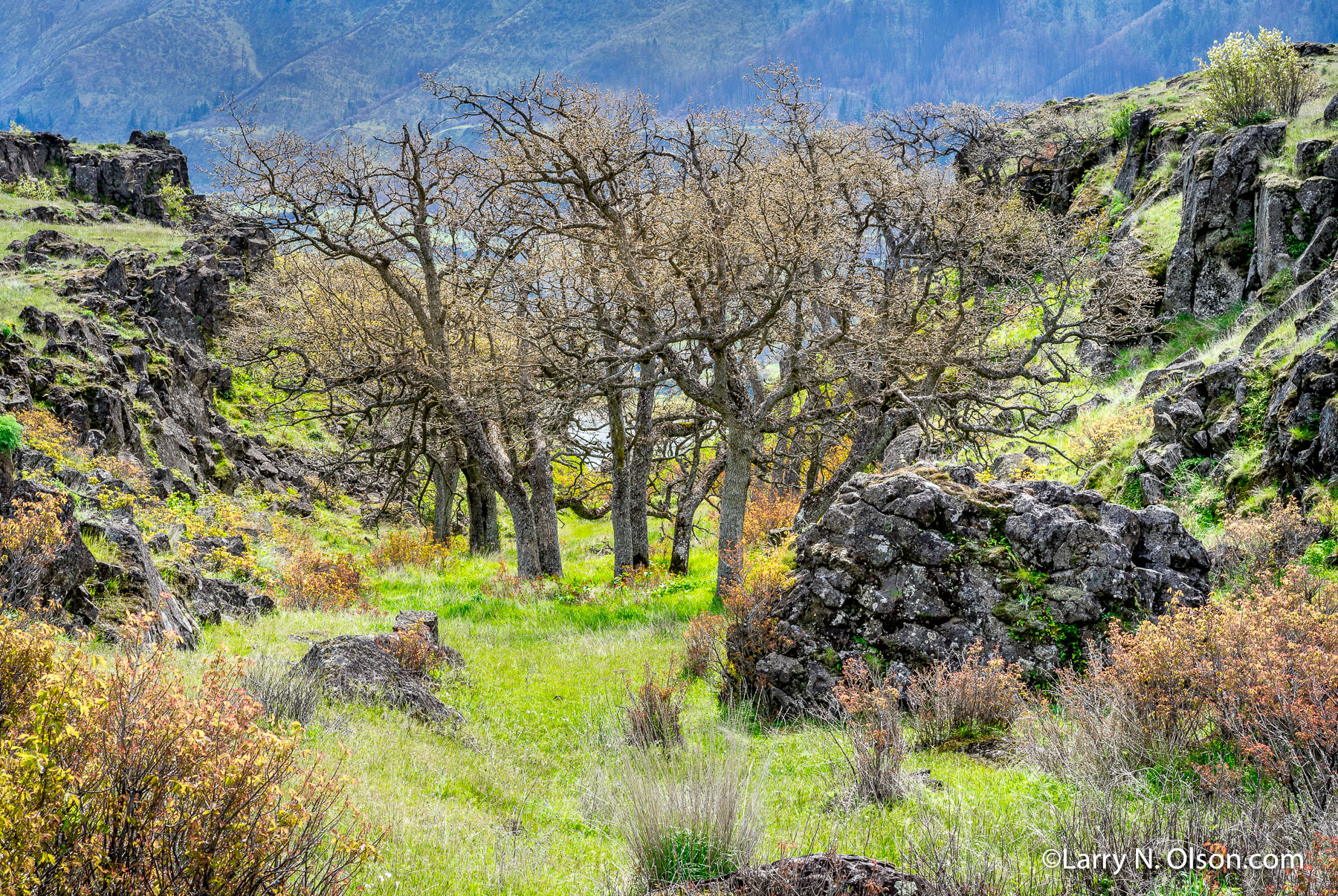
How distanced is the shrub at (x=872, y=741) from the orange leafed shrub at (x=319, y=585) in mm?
8003

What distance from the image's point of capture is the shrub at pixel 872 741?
4.74 meters

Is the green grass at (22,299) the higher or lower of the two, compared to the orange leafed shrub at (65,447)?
higher

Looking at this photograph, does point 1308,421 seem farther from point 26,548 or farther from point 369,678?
point 26,548

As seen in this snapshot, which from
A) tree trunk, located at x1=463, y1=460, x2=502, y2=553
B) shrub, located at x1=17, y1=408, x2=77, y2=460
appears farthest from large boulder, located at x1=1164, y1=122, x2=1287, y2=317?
shrub, located at x1=17, y1=408, x2=77, y2=460

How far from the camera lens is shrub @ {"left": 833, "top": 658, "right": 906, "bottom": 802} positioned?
187 inches

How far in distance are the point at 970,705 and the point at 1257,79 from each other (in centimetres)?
2130


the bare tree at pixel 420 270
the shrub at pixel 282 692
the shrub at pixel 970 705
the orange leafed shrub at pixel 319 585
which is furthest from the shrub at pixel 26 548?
the shrub at pixel 970 705

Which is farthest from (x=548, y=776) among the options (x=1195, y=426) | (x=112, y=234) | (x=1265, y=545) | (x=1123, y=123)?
(x=112, y=234)

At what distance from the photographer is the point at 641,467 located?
15430 millimetres

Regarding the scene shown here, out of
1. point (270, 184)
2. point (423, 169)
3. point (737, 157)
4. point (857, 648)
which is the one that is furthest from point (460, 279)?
point (857, 648)

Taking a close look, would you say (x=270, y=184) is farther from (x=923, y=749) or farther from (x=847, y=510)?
(x=923, y=749)

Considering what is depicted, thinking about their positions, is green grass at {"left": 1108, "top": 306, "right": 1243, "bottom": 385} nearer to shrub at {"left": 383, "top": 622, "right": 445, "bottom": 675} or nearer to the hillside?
the hillside

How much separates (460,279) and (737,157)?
6.47 meters

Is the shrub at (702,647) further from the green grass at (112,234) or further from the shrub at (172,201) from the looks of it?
the shrub at (172,201)
